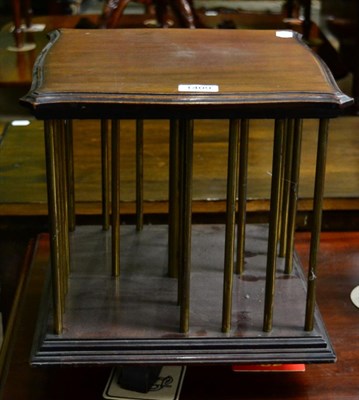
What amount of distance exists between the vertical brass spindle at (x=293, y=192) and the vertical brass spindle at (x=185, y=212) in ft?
0.55

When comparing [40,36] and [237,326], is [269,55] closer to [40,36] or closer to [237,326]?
[237,326]

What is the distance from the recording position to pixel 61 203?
110 cm

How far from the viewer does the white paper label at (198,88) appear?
38.4 inches

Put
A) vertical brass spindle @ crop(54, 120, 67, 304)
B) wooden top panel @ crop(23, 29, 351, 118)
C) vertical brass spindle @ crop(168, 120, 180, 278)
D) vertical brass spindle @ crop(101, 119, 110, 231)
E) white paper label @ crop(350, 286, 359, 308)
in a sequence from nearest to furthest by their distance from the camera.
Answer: wooden top panel @ crop(23, 29, 351, 118) < vertical brass spindle @ crop(54, 120, 67, 304) < vertical brass spindle @ crop(168, 120, 180, 278) < vertical brass spindle @ crop(101, 119, 110, 231) < white paper label @ crop(350, 286, 359, 308)

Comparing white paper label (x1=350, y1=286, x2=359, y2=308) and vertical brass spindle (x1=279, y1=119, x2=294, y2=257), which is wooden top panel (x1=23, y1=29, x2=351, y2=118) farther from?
white paper label (x1=350, y1=286, x2=359, y2=308)

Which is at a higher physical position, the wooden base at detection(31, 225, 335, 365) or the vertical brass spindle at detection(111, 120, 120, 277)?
the vertical brass spindle at detection(111, 120, 120, 277)

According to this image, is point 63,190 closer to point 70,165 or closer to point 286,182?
Answer: point 70,165

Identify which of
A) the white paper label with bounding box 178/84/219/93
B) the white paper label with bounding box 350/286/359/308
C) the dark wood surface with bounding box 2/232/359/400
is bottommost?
the dark wood surface with bounding box 2/232/359/400

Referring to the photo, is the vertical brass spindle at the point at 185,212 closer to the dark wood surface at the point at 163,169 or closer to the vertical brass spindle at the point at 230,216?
the vertical brass spindle at the point at 230,216

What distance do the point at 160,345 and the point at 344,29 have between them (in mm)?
2589

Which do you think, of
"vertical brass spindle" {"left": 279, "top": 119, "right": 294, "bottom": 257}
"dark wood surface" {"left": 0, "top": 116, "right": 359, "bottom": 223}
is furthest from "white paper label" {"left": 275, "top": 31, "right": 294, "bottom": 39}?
"dark wood surface" {"left": 0, "top": 116, "right": 359, "bottom": 223}

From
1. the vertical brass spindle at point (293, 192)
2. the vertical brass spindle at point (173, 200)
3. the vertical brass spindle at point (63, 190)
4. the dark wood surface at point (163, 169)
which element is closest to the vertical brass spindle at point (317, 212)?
the vertical brass spindle at point (293, 192)

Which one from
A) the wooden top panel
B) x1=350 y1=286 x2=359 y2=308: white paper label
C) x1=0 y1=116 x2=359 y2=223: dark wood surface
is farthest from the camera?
x1=0 y1=116 x2=359 y2=223: dark wood surface

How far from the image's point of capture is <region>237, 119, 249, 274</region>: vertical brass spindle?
3.78ft
